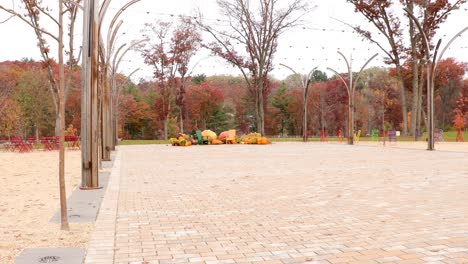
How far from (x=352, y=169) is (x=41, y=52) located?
72.9 feet

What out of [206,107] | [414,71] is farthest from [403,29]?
[206,107]

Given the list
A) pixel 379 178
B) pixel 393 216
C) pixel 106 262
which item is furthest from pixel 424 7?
pixel 106 262

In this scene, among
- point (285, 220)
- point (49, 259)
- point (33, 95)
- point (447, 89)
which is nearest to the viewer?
point (49, 259)

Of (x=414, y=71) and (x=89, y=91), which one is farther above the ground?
(x=414, y=71)

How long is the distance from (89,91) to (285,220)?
494 centimetres

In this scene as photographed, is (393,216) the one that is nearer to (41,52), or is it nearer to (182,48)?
(41,52)

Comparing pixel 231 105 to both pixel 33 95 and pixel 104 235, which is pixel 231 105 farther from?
pixel 104 235

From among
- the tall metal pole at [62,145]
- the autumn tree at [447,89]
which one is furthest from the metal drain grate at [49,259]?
the autumn tree at [447,89]

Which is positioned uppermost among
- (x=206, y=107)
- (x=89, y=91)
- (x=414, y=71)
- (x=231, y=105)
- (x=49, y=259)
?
(x=414, y=71)

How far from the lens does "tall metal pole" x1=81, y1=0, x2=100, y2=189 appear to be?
8938mm

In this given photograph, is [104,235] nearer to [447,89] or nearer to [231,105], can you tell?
[231,105]

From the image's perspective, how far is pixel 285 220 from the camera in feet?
19.7

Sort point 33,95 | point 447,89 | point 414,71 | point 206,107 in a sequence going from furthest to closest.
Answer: point 447,89
point 206,107
point 33,95
point 414,71

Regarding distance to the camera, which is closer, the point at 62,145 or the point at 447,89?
the point at 62,145
